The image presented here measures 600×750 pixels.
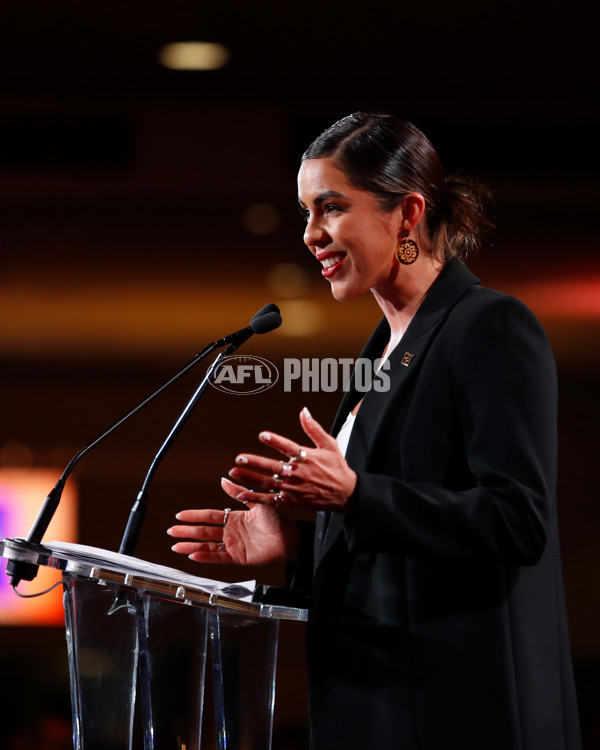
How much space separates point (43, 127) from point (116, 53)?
390mm

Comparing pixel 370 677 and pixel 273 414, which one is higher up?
pixel 273 414

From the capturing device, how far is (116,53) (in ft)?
10.8

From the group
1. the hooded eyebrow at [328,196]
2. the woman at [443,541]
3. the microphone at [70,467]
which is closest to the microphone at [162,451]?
the microphone at [70,467]

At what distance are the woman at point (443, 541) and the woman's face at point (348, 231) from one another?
0.10 metres

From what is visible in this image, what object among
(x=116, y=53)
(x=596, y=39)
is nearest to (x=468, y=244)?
(x=596, y=39)

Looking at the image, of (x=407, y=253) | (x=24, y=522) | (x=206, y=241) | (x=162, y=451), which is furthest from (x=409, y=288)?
(x=24, y=522)

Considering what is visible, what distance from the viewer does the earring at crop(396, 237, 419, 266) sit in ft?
4.63

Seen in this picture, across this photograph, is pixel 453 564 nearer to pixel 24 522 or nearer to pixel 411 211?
pixel 411 211

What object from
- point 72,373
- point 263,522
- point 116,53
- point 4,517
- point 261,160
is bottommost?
point 263,522

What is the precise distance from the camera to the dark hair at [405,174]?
4.62 ft

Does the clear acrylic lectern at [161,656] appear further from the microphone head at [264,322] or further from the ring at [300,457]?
the microphone head at [264,322]

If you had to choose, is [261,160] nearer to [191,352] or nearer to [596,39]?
[191,352]

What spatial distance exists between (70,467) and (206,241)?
2.28 metres

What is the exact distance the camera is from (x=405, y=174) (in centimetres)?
142
